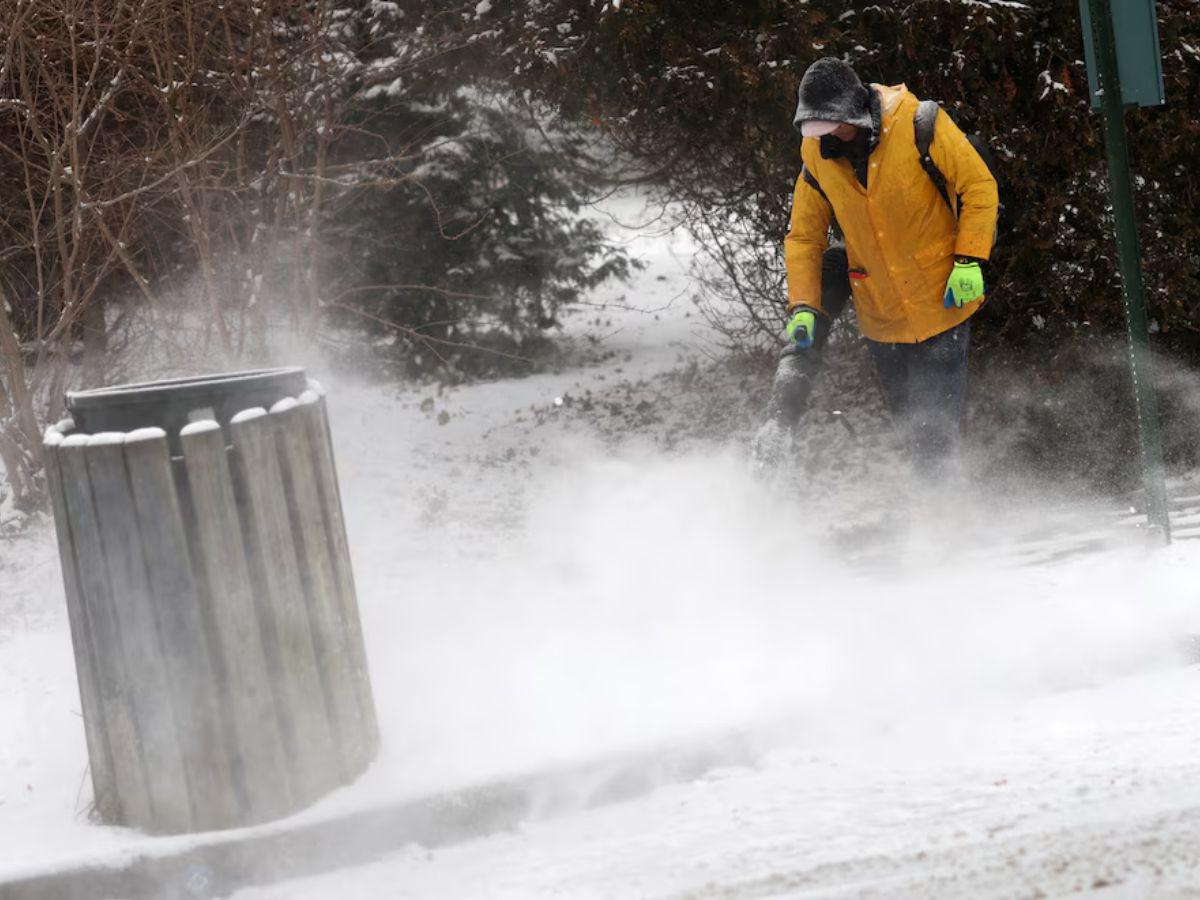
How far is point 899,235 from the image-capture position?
4527mm

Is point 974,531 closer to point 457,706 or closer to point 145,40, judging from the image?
point 457,706

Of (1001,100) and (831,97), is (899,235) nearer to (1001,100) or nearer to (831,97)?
(831,97)

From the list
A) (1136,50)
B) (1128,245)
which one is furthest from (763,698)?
(1136,50)

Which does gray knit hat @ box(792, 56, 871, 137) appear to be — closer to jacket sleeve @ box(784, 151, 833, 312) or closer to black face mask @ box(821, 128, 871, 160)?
black face mask @ box(821, 128, 871, 160)

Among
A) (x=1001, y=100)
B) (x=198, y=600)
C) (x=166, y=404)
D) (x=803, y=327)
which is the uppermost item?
(x=1001, y=100)

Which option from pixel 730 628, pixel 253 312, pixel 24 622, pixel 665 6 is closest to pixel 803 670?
pixel 730 628

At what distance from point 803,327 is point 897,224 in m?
0.51

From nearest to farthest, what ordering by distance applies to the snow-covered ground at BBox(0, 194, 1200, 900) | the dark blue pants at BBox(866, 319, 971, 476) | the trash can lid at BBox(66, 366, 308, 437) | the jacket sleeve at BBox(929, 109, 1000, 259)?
the snow-covered ground at BBox(0, 194, 1200, 900) → the trash can lid at BBox(66, 366, 308, 437) → the jacket sleeve at BBox(929, 109, 1000, 259) → the dark blue pants at BBox(866, 319, 971, 476)

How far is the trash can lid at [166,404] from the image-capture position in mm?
3168

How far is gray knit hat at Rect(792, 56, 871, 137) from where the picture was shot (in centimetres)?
423

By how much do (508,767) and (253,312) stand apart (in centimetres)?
517

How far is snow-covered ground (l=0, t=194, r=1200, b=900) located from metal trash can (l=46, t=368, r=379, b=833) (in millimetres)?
175

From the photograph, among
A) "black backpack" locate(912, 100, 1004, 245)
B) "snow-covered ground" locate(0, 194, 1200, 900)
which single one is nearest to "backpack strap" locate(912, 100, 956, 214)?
"black backpack" locate(912, 100, 1004, 245)

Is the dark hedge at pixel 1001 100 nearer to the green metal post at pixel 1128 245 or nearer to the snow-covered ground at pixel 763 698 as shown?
the snow-covered ground at pixel 763 698
